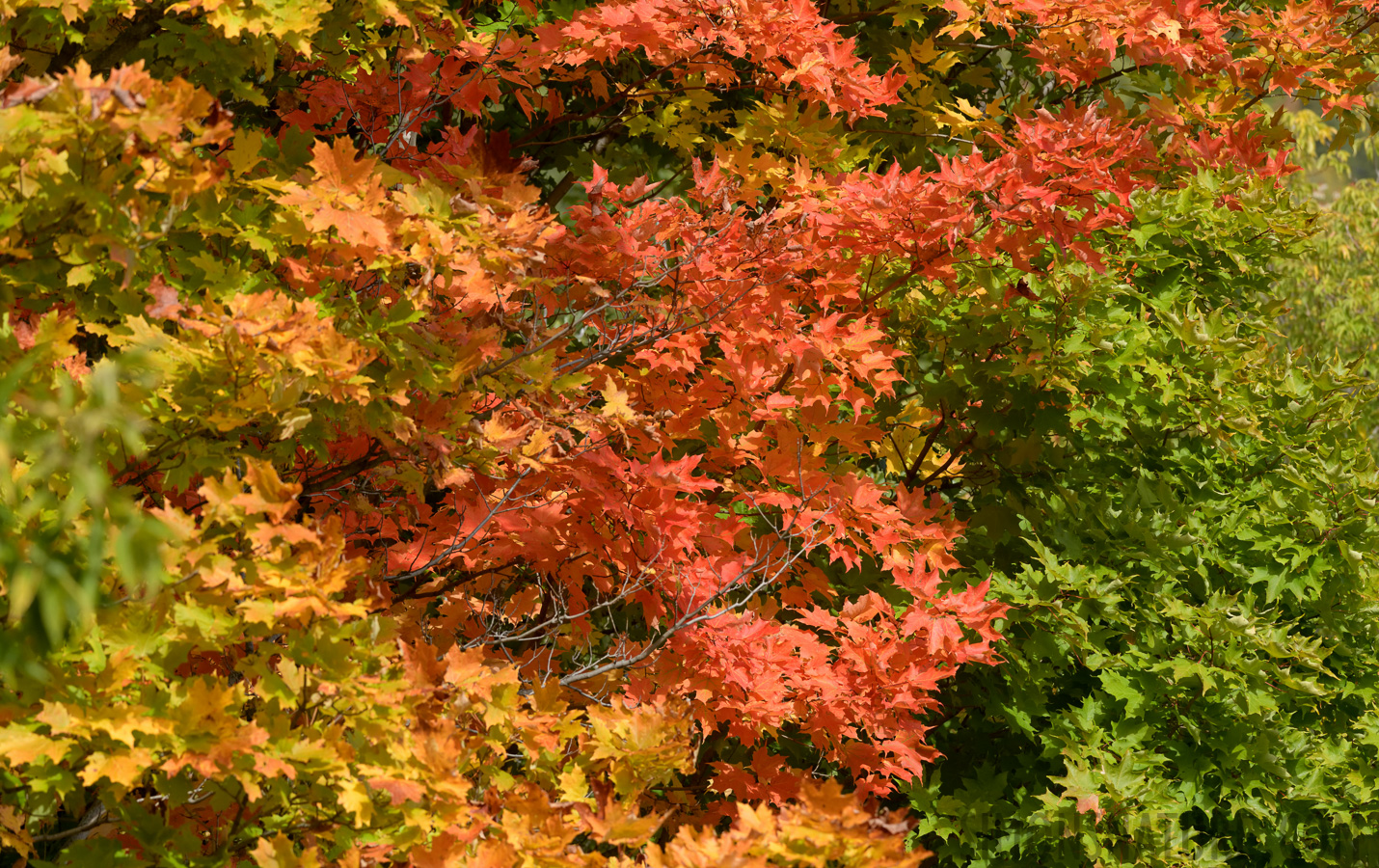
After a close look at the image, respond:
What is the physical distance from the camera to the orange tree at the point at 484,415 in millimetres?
2293

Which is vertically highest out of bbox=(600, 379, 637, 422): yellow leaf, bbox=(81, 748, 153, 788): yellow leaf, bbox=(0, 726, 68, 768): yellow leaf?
bbox=(0, 726, 68, 768): yellow leaf

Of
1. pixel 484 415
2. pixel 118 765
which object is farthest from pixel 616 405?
pixel 118 765

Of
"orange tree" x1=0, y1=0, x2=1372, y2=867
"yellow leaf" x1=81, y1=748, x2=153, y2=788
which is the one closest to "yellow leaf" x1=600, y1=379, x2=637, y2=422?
"orange tree" x1=0, y1=0, x2=1372, y2=867

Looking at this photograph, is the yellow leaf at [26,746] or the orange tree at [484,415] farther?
the orange tree at [484,415]

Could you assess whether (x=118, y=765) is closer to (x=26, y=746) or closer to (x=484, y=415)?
(x=26, y=746)

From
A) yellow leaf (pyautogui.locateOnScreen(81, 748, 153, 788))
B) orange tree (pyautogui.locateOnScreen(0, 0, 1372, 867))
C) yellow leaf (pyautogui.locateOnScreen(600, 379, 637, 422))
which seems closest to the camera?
yellow leaf (pyautogui.locateOnScreen(81, 748, 153, 788))

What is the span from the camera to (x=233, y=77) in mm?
3256

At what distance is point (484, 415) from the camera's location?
3.43 metres

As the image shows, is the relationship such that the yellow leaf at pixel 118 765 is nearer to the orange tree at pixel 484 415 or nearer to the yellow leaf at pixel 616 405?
the orange tree at pixel 484 415

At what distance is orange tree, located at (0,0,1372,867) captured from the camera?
7.52ft

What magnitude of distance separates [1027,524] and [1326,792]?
1.49 meters

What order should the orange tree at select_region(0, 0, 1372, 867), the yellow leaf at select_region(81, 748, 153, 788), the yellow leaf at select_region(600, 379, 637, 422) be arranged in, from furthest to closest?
the yellow leaf at select_region(600, 379, 637, 422) < the orange tree at select_region(0, 0, 1372, 867) < the yellow leaf at select_region(81, 748, 153, 788)

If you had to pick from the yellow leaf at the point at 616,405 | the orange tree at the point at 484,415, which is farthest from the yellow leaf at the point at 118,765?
the yellow leaf at the point at 616,405

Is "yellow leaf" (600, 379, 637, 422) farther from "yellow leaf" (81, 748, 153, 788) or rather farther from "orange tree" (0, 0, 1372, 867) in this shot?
"yellow leaf" (81, 748, 153, 788)
